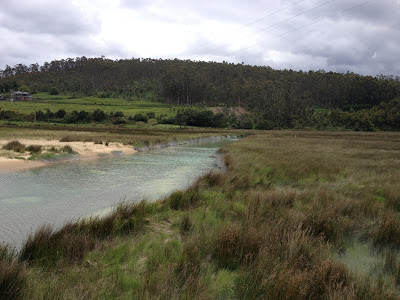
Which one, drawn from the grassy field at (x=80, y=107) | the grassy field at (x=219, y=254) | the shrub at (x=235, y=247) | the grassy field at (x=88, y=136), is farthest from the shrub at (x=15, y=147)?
the grassy field at (x=80, y=107)

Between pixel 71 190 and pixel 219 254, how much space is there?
10.2 metres

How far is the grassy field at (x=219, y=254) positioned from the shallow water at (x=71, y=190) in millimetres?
1873

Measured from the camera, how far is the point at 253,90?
453 feet

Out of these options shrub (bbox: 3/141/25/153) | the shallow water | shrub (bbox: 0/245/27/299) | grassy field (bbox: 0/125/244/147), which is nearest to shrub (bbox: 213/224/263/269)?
shrub (bbox: 0/245/27/299)

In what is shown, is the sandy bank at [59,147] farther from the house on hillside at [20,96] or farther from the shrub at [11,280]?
the house on hillside at [20,96]

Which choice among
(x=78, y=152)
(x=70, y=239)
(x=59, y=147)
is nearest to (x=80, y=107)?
(x=59, y=147)

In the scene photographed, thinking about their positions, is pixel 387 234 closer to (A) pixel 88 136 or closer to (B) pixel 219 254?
(B) pixel 219 254

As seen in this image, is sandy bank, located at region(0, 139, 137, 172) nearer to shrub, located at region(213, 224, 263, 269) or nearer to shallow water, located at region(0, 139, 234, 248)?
shallow water, located at region(0, 139, 234, 248)

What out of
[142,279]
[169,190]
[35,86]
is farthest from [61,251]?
[35,86]

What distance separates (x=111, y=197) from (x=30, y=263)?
7.01 meters

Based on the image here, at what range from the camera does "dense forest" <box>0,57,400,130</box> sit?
111 m

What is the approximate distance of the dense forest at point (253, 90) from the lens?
111 meters

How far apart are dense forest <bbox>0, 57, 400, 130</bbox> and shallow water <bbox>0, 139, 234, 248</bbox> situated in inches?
3702

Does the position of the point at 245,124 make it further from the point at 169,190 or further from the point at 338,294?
the point at 338,294
